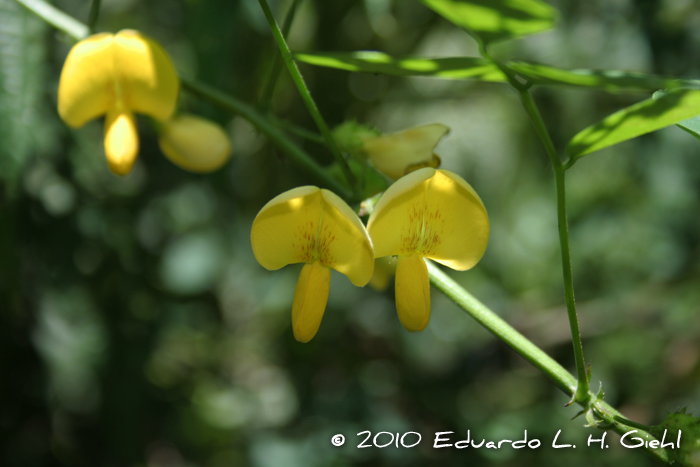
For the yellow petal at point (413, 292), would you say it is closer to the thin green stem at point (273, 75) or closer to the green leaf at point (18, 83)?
the thin green stem at point (273, 75)

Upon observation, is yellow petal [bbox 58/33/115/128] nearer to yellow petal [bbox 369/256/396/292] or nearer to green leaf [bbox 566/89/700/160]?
yellow petal [bbox 369/256/396/292]

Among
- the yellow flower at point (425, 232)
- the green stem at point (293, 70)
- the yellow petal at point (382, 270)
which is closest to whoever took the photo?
the green stem at point (293, 70)

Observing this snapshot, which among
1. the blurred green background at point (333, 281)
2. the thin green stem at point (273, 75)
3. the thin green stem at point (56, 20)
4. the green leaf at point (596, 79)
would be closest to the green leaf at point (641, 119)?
the green leaf at point (596, 79)

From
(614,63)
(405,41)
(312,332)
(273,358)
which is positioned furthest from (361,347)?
(312,332)

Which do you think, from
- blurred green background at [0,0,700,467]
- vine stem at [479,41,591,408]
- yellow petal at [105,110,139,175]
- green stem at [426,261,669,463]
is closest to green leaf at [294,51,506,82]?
vine stem at [479,41,591,408]

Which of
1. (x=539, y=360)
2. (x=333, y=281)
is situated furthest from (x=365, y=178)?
(x=333, y=281)

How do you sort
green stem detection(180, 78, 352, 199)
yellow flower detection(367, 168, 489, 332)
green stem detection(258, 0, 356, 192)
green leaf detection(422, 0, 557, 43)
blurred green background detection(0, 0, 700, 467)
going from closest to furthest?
green leaf detection(422, 0, 557, 43)
green stem detection(258, 0, 356, 192)
yellow flower detection(367, 168, 489, 332)
green stem detection(180, 78, 352, 199)
blurred green background detection(0, 0, 700, 467)

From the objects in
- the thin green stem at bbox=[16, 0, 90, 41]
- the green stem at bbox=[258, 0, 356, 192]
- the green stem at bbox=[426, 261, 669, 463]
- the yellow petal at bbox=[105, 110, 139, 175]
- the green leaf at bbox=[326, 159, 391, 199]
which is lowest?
the green stem at bbox=[426, 261, 669, 463]
